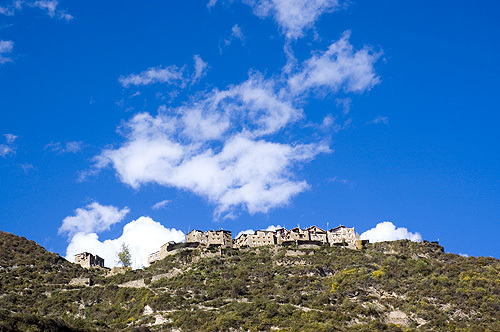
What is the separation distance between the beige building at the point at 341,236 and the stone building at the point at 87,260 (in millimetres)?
Result: 48260

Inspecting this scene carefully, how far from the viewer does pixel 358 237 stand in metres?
118

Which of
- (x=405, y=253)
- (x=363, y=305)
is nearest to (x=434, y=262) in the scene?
(x=405, y=253)

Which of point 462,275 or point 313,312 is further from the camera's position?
point 462,275

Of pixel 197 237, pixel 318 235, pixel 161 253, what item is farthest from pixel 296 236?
pixel 161 253

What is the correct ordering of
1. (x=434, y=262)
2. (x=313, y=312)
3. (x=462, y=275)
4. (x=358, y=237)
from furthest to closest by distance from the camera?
1. (x=358, y=237)
2. (x=434, y=262)
3. (x=462, y=275)
4. (x=313, y=312)

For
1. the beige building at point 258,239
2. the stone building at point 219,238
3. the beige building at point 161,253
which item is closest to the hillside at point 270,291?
the beige building at point 161,253

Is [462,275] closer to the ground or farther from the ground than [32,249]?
closer to the ground

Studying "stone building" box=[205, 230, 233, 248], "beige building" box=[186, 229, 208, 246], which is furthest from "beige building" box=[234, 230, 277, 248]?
"beige building" box=[186, 229, 208, 246]

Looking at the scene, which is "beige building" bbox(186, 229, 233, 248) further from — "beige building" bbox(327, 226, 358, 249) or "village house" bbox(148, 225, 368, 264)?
"beige building" bbox(327, 226, 358, 249)

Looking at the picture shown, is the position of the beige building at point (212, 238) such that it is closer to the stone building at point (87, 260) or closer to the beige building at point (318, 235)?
the beige building at point (318, 235)

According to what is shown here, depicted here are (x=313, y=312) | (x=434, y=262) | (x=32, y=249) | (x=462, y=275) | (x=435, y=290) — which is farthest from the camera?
(x=32, y=249)

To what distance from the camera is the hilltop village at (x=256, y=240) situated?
114688 millimetres

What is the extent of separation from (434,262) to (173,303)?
157 feet

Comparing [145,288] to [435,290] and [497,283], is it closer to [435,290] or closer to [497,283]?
[435,290]
